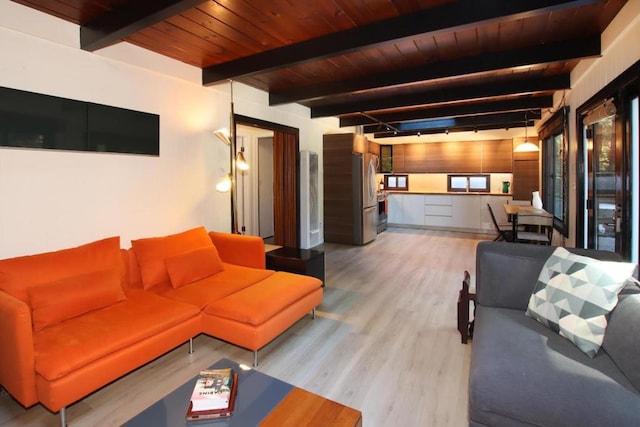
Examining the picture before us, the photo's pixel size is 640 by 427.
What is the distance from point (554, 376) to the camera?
1.50 meters

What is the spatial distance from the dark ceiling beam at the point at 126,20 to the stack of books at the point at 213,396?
2.14 m

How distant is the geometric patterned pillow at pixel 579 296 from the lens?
67.1 inches

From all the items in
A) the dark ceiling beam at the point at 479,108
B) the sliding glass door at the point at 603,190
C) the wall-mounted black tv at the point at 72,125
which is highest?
the dark ceiling beam at the point at 479,108

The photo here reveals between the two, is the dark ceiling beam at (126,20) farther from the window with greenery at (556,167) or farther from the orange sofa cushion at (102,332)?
the window with greenery at (556,167)

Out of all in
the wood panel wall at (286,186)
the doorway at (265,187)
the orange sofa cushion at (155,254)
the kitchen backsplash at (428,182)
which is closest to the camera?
the orange sofa cushion at (155,254)

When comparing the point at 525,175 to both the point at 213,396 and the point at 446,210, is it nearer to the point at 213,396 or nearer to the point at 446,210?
the point at 446,210

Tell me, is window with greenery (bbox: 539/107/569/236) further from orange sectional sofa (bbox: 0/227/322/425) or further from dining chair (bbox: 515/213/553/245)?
orange sectional sofa (bbox: 0/227/322/425)

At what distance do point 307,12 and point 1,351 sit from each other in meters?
2.96

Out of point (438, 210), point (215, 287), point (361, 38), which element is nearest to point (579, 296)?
point (361, 38)

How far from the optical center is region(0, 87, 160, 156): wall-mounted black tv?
2.37 meters

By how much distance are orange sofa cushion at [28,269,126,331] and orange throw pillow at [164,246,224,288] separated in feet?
1.44

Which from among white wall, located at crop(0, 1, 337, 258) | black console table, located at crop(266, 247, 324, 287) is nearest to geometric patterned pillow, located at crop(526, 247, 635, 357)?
black console table, located at crop(266, 247, 324, 287)

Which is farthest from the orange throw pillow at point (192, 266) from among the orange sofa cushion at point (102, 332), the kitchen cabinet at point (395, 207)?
the kitchen cabinet at point (395, 207)

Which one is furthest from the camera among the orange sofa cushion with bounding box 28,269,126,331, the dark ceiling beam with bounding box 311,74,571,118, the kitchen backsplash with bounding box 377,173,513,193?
the kitchen backsplash with bounding box 377,173,513,193
